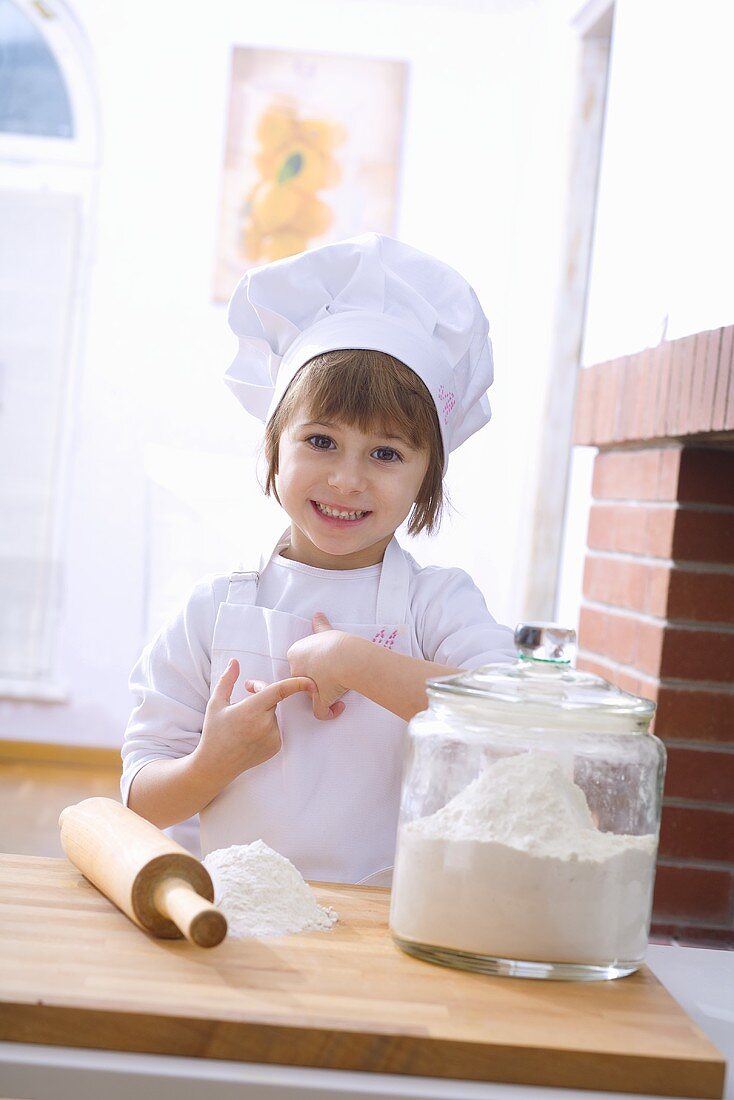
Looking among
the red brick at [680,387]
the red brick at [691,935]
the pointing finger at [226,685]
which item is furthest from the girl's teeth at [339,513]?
the red brick at [691,935]

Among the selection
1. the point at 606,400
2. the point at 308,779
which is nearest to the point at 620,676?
the point at 606,400

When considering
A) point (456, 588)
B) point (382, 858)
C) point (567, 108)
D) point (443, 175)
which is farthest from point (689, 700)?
point (443, 175)

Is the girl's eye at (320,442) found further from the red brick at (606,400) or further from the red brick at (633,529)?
the red brick at (606,400)

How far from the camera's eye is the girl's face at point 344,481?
1.09 m

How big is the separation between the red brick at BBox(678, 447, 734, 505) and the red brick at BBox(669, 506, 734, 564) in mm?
21

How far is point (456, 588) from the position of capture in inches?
47.4

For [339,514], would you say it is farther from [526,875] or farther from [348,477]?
[526,875]

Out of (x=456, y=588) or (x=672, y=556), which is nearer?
(x=456, y=588)

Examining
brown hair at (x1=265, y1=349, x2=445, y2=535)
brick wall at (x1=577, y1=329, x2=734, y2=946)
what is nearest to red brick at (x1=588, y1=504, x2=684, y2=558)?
brick wall at (x1=577, y1=329, x2=734, y2=946)

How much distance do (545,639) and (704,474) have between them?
42.5 inches

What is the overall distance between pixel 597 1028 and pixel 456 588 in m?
0.64

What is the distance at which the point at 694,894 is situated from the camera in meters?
1.75

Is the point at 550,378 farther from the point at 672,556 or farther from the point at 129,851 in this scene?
the point at 129,851

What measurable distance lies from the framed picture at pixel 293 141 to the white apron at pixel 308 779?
3.24 meters
